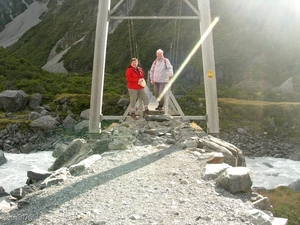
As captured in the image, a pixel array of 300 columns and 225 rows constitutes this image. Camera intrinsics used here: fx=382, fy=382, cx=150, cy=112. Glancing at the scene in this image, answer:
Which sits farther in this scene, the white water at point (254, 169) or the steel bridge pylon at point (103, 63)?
the white water at point (254, 169)

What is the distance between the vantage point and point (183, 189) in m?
4.62

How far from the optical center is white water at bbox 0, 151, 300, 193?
17703mm

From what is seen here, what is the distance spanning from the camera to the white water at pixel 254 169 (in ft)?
58.1

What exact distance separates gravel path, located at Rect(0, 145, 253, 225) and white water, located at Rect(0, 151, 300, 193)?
11.6 meters

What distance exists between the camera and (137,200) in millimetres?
4301

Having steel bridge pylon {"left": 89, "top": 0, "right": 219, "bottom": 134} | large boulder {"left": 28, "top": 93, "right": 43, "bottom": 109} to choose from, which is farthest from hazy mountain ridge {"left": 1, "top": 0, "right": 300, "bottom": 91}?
steel bridge pylon {"left": 89, "top": 0, "right": 219, "bottom": 134}

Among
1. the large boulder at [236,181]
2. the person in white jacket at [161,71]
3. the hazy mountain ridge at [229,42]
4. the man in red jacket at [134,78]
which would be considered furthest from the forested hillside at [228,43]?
the large boulder at [236,181]

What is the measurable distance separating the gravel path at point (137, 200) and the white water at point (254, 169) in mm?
11568

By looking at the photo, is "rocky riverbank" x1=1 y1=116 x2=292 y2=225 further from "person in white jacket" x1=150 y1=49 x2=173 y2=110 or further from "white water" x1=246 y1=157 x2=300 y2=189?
"white water" x1=246 y1=157 x2=300 y2=189

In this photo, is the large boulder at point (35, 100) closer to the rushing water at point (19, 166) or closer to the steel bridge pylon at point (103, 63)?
the rushing water at point (19, 166)

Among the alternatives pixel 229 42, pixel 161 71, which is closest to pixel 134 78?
pixel 161 71

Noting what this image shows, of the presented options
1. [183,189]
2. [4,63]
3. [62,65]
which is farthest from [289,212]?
[62,65]

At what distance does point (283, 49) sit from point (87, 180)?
168ft

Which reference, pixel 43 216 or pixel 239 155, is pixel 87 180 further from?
pixel 239 155
